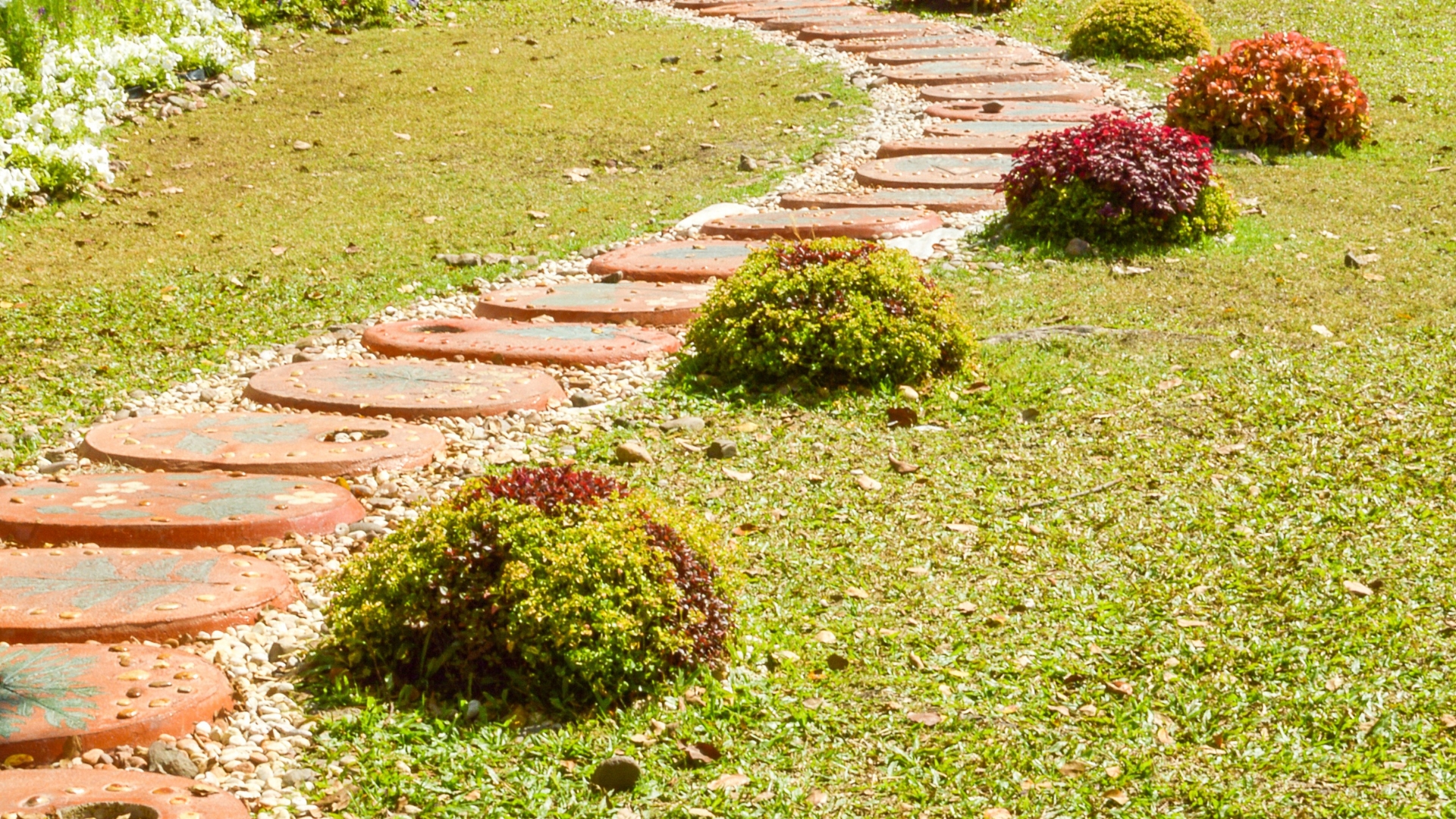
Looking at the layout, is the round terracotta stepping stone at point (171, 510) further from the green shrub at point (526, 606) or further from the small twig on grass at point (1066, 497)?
the small twig on grass at point (1066, 497)

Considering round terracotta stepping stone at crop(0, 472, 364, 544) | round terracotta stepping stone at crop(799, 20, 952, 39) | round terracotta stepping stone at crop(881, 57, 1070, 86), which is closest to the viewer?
round terracotta stepping stone at crop(0, 472, 364, 544)

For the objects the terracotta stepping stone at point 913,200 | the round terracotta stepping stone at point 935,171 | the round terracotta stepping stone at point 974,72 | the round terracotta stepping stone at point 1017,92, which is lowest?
the terracotta stepping stone at point 913,200

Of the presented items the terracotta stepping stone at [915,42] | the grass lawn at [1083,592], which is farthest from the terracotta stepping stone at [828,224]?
the terracotta stepping stone at [915,42]

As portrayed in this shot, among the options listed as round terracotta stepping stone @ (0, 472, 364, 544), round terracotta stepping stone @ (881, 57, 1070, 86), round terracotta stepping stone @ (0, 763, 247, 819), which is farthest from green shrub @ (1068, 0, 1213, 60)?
round terracotta stepping stone @ (0, 763, 247, 819)

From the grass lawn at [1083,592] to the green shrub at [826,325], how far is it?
0.50 feet

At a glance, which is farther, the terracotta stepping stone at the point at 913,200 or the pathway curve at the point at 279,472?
the terracotta stepping stone at the point at 913,200

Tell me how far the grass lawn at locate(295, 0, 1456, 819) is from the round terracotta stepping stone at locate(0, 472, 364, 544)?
0.97 m

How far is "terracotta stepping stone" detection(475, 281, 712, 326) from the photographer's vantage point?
6.12 m

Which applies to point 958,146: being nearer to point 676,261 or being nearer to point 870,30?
point 676,261

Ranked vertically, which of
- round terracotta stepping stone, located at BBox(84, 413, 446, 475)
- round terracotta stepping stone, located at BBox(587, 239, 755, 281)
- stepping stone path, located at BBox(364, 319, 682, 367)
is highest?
round terracotta stepping stone, located at BBox(587, 239, 755, 281)

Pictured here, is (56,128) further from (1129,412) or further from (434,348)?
(1129,412)

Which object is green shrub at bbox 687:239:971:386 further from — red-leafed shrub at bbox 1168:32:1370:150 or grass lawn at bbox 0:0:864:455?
red-leafed shrub at bbox 1168:32:1370:150

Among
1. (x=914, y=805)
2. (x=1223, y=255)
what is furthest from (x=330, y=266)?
(x=914, y=805)

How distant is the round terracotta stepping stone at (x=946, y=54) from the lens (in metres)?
12.1
